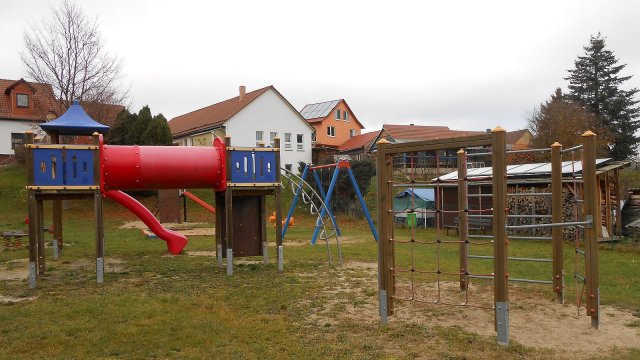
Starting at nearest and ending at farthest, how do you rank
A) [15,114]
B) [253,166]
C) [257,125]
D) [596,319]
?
[596,319]
[253,166]
[15,114]
[257,125]

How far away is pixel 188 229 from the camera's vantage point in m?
19.8

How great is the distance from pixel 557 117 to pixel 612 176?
767 inches

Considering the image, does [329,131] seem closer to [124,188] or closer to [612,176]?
[612,176]

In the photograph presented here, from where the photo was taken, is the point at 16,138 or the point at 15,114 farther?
the point at 16,138

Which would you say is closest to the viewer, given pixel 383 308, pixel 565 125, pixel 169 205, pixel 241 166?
pixel 383 308

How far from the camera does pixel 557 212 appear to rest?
7270 mm

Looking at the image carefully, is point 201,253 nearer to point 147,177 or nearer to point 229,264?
point 229,264

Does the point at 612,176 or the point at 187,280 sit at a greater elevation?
the point at 612,176

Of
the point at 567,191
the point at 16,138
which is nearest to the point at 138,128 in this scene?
the point at 16,138

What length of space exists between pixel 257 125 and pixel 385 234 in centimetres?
3161

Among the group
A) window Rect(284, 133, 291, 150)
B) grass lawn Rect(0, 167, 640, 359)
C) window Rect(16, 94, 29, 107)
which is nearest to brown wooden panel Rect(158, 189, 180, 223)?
grass lawn Rect(0, 167, 640, 359)

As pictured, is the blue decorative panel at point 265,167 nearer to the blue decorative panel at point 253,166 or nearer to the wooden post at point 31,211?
the blue decorative panel at point 253,166

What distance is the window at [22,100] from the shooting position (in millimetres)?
35906

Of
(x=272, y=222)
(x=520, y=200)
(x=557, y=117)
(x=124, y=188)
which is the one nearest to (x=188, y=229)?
(x=272, y=222)
